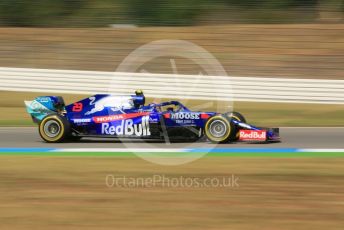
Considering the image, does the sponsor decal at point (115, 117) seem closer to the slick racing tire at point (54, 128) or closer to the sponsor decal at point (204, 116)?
the slick racing tire at point (54, 128)

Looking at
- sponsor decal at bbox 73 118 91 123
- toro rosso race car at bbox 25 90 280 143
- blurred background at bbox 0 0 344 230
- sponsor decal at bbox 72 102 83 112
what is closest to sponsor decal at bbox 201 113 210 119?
toro rosso race car at bbox 25 90 280 143

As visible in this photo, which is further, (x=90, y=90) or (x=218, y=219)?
(x=90, y=90)

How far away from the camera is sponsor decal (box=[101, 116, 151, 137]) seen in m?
11.1

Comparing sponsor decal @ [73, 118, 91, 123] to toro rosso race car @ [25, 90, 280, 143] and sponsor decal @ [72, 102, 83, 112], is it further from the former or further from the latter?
sponsor decal @ [72, 102, 83, 112]

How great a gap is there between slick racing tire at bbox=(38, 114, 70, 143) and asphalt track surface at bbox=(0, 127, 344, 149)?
0.11 m

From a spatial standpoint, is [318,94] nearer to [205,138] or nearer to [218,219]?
[205,138]

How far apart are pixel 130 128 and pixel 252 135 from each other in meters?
2.05

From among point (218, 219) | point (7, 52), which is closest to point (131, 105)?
point (218, 219)

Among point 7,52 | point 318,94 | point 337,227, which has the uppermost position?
point 7,52

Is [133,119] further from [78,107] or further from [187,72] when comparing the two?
[187,72]

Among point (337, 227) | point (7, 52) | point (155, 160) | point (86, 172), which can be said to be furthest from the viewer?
point (7, 52)

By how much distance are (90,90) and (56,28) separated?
24.9 ft

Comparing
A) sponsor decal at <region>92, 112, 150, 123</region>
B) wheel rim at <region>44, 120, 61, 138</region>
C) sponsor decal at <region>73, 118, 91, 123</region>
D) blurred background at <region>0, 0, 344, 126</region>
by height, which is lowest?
wheel rim at <region>44, 120, 61, 138</region>

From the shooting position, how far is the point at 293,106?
17.0 metres
